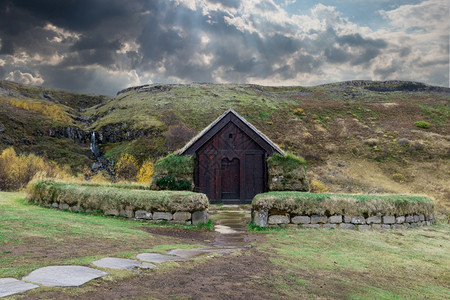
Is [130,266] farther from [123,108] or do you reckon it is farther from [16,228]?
[123,108]

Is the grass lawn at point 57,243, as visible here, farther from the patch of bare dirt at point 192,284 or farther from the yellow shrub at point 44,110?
the yellow shrub at point 44,110

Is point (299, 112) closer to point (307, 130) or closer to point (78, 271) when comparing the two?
point (307, 130)

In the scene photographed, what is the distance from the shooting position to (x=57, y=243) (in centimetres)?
716

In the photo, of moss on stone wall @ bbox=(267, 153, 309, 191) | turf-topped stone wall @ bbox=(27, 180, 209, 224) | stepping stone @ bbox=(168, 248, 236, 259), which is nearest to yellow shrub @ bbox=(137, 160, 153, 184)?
moss on stone wall @ bbox=(267, 153, 309, 191)

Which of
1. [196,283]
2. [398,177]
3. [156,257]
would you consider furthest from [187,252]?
[398,177]

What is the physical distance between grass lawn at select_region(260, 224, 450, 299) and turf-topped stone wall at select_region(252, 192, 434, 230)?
55cm

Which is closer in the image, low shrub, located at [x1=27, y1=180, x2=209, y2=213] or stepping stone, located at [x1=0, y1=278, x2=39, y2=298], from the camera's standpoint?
stepping stone, located at [x1=0, y1=278, x2=39, y2=298]

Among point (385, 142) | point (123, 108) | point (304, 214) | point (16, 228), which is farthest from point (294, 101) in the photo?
point (16, 228)

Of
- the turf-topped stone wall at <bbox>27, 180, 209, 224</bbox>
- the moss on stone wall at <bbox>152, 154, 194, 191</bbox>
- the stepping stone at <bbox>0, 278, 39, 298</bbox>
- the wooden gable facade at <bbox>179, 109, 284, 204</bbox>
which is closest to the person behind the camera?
the stepping stone at <bbox>0, 278, 39, 298</bbox>

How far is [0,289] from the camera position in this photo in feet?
12.5

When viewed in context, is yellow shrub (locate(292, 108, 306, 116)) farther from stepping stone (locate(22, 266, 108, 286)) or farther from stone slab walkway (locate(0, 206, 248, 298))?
stepping stone (locate(22, 266, 108, 286))

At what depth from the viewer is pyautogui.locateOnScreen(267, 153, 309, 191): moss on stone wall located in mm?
21578

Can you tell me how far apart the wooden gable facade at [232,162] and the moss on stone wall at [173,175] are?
170 cm

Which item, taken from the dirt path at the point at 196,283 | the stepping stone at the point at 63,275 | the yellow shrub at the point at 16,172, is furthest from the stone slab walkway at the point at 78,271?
the yellow shrub at the point at 16,172
